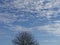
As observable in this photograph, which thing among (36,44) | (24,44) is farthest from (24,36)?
(36,44)

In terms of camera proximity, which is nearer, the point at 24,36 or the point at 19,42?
the point at 19,42

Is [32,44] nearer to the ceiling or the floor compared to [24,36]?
nearer to the floor

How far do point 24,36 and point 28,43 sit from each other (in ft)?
7.28

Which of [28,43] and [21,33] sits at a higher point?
[21,33]

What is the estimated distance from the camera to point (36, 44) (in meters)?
14.1

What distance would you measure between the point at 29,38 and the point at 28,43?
1428mm

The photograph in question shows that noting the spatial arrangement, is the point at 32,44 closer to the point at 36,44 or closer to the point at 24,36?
the point at 36,44

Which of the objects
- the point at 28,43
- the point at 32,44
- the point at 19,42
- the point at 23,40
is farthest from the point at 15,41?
the point at 32,44

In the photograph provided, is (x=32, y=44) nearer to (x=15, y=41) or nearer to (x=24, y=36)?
(x=24, y=36)

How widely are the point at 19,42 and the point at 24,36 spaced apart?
6.29ft

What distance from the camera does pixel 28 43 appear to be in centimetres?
1310

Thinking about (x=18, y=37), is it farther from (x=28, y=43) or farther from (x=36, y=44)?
(x=36, y=44)

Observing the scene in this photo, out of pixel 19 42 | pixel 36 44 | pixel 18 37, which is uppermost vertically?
pixel 18 37

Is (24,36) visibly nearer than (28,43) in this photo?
No
